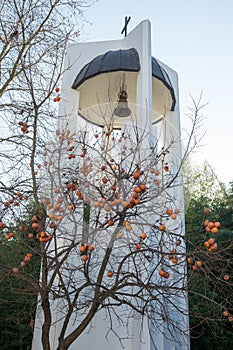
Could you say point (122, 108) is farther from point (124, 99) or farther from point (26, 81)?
point (26, 81)

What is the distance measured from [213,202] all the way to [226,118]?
4.24 m

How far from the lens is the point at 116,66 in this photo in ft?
11.7

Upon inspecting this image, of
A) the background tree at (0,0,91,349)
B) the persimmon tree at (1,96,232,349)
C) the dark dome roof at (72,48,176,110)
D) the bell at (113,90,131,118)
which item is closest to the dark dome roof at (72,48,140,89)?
the dark dome roof at (72,48,176,110)

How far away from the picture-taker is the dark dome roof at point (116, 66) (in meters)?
3.58

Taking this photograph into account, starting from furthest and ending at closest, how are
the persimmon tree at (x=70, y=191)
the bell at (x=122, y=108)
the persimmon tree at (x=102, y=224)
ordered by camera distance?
the bell at (x=122, y=108), the persimmon tree at (x=70, y=191), the persimmon tree at (x=102, y=224)

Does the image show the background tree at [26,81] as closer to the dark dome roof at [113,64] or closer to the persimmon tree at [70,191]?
the persimmon tree at [70,191]

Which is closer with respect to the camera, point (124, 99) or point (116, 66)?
point (116, 66)

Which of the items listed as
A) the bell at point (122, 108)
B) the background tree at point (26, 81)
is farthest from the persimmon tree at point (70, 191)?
the bell at point (122, 108)

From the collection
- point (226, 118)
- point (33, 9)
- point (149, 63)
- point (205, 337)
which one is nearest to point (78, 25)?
point (33, 9)

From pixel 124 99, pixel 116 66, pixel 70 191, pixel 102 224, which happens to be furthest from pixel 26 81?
pixel 102 224

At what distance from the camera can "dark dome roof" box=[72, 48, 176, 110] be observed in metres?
3.58

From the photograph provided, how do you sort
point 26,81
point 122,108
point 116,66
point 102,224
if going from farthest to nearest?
point 122,108 < point 116,66 < point 26,81 < point 102,224

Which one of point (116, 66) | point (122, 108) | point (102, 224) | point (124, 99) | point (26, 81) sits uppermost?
point (116, 66)

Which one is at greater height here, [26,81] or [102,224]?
[26,81]
